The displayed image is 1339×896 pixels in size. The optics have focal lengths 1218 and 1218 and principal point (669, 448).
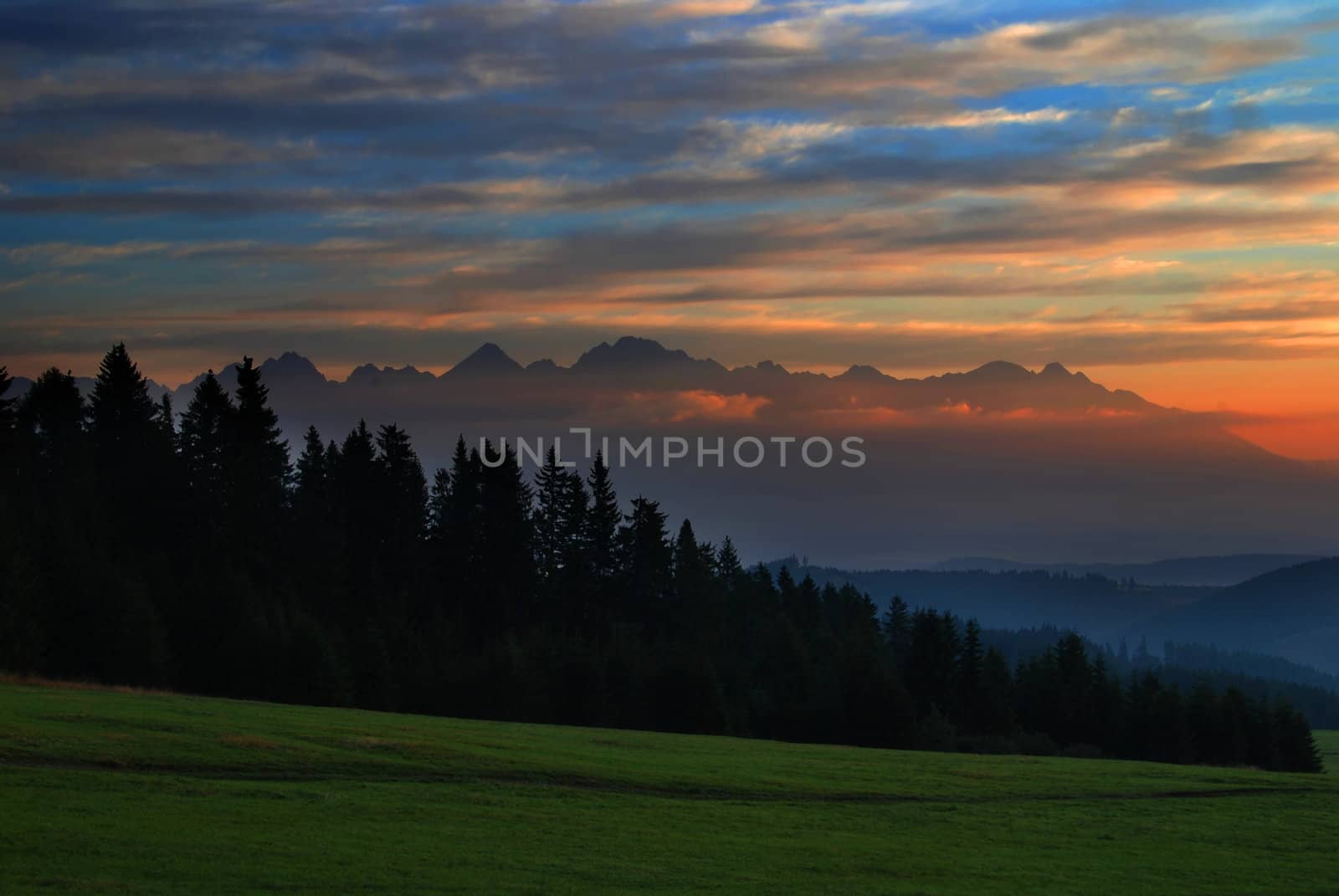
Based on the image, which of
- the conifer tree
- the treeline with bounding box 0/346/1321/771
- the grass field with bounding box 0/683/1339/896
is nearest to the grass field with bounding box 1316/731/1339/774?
the treeline with bounding box 0/346/1321/771

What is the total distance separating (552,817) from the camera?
31.0 metres

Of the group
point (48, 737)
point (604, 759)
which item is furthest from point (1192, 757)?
point (48, 737)

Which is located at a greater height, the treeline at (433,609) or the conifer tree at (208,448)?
the conifer tree at (208,448)

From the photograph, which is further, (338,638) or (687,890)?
(338,638)

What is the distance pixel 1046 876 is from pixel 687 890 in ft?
30.3

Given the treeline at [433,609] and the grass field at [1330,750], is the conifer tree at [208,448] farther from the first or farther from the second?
the grass field at [1330,750]

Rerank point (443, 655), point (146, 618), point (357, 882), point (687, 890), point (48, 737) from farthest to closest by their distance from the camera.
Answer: point (443, 655) < point (146, 618) < point (48, 737) < point (687, 890) < point (357, 882)

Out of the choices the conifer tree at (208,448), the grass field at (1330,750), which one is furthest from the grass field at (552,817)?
the grass field at (1330,750)

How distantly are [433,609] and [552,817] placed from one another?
235ft

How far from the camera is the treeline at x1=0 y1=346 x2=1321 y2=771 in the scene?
74.8 m

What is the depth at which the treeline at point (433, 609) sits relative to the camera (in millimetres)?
74750

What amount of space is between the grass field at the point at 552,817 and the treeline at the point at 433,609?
29108mm

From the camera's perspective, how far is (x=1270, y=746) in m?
111

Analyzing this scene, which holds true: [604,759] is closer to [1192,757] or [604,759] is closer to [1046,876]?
[1046,876]
